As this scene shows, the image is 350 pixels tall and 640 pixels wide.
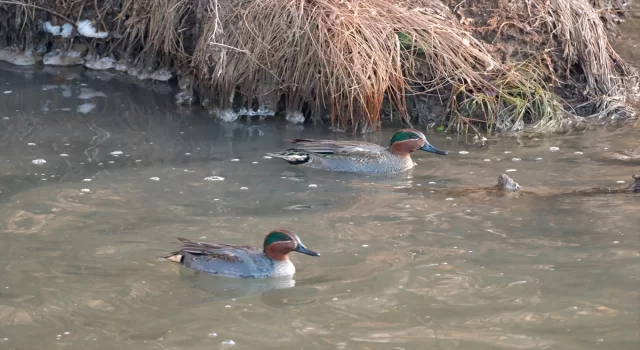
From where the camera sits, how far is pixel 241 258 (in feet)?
20.2

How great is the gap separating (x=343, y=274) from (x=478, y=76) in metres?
4.98

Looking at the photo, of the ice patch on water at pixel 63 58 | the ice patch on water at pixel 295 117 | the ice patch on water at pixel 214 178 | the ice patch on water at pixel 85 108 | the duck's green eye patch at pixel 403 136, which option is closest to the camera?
the ice patch on water at pixel 214 178

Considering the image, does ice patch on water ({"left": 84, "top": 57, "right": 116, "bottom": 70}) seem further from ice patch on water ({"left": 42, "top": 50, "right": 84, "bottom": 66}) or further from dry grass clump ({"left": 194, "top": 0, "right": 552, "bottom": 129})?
dry grass clump ({"left": 194, "top": 0, "right": 552, "bottom": 129})

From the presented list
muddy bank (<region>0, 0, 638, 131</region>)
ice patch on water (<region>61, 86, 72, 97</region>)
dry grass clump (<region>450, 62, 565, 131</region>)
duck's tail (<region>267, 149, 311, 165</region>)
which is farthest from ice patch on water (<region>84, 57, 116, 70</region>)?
dry grass clump (<region>450, 62, 565, 131</region>)

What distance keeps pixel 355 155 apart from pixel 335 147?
0.22m

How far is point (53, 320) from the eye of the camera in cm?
531

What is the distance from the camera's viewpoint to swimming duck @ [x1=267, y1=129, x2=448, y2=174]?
353 inches

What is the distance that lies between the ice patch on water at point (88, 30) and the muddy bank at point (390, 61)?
0.64 m

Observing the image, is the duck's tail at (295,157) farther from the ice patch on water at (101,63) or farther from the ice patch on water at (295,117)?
the ice patch on water at (101,63)

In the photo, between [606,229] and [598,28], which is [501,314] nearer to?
[606,229]

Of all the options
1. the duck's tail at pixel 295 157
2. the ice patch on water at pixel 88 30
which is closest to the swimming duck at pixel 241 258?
the duck's tail at pixel 295 157

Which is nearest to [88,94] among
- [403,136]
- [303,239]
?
[403,136]

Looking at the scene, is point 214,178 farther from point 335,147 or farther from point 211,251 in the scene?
point 211,251

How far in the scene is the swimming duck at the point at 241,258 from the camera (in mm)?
6129
